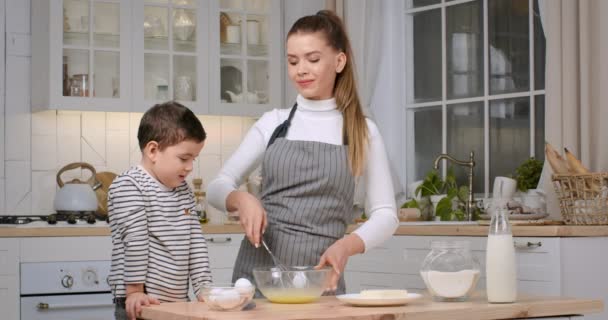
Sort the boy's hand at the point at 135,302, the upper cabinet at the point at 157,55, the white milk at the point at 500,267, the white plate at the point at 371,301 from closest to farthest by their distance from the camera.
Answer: the white plate at the point at 371,301, the white milk at the point at 500,267, the boy's hand at the point at 135,302, the upper cabinet at the point at 157,55

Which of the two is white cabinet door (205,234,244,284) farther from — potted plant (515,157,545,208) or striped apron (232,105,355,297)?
striped apron (232,105,355,297)

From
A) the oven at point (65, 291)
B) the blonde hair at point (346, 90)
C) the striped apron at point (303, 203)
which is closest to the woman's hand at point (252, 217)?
the striped apron at point (303, 203)

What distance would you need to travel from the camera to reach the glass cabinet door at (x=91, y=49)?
468cm

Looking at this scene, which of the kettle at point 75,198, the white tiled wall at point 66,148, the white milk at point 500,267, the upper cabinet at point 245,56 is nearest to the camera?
the white milk at point 500,267

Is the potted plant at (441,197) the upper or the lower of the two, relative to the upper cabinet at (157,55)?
lower

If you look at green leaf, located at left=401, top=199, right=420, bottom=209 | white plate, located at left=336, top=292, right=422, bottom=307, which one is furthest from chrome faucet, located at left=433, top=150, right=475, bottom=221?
white plate, located at left=336, top=292, right=422, bottom=307

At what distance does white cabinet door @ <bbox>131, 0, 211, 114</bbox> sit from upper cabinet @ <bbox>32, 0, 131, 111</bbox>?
6 cm

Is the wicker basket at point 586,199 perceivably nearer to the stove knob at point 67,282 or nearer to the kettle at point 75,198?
the stove knob at point 67,282

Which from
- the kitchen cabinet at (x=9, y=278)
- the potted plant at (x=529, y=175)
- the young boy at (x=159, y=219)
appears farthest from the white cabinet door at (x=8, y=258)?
the potted plant at (x=529, y=175)

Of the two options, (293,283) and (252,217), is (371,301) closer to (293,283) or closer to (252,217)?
(293,283)

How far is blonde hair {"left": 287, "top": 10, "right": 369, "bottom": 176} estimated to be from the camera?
2.36m

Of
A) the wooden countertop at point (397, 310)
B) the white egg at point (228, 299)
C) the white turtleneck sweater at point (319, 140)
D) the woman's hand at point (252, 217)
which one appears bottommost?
the wooden countertop at point (397, 310)

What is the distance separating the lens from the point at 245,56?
5.13 m

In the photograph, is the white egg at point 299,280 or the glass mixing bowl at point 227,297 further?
the white egg at point 299,280
